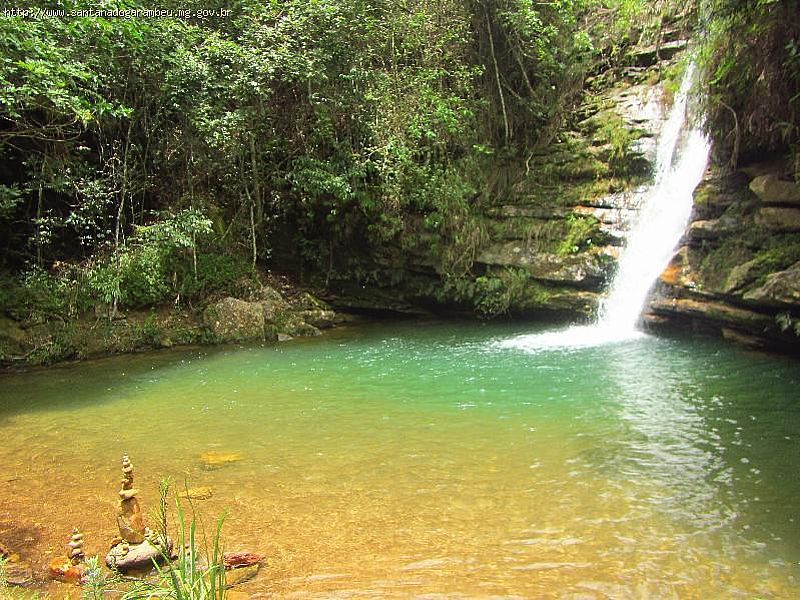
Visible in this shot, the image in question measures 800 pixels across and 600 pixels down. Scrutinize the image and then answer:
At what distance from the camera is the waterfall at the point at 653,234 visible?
10273 mm

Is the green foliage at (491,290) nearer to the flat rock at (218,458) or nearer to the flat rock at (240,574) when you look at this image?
the flat rock at (218,458)

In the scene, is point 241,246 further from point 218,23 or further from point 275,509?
point 275,509

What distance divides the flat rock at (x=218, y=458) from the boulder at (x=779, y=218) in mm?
7862

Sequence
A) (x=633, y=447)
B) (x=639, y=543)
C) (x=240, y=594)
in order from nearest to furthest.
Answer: (x=240, y=594)
(x=639, y=543)
(x=633, y=447)

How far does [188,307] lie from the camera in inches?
471

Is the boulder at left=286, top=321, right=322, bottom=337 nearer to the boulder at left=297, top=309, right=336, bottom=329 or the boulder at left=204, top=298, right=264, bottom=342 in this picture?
the boulder at left=297, top=309, right=336, bottom=329

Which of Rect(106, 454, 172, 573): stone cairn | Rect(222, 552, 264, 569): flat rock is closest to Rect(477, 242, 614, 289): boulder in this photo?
Rect(222, 552, 264, 569): flat rock

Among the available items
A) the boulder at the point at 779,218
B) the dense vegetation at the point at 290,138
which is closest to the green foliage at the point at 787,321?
the boulder at the point at 779,218

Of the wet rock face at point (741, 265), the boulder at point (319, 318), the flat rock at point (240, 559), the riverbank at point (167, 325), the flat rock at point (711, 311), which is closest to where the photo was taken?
the flat rock at point (240, 559)

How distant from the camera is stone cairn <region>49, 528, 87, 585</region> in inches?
129

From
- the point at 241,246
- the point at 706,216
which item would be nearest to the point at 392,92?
the point at 241,246

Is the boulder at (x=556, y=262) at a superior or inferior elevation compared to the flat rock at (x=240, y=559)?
superior

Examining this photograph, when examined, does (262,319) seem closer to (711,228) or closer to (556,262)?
(556,262)

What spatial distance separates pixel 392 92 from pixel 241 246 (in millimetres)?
4621
